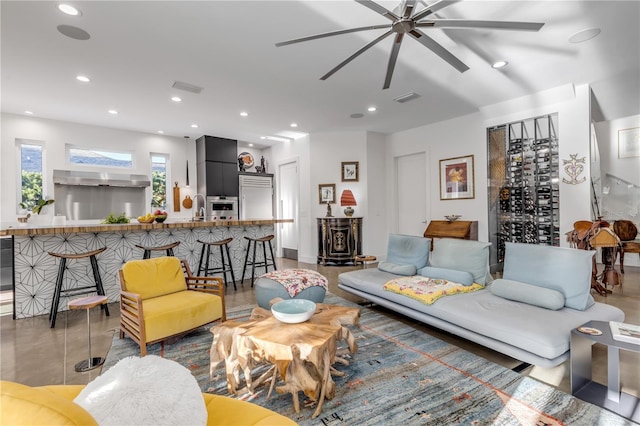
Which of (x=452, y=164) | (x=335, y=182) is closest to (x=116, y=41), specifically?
(x=335, y=182)

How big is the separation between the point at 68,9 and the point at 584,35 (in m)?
4.82

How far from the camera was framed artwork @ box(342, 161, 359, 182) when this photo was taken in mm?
6703

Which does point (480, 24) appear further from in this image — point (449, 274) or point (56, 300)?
point (56, 300)

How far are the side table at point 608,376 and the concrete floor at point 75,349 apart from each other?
0.11m

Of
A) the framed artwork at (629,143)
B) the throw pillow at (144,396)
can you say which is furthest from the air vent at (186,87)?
the framed artwork at (629,143)

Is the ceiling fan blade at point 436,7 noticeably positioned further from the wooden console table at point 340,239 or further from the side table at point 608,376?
the wooden console table at point 340,239

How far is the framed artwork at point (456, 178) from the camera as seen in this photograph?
5.63 m

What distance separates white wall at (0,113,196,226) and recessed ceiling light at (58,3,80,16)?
4.22 metres

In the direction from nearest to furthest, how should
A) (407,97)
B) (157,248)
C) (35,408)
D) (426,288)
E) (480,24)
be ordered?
1. (35,408)
2. (480,24)
3. (426,288)
4. (157,248)
5. (407,97)

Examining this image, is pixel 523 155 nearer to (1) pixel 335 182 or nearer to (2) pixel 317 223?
(1) pixel 335 182

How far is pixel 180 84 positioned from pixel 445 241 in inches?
156

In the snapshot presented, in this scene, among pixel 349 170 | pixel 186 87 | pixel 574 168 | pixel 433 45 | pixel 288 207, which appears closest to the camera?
pixel 433 45

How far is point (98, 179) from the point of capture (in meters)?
5.97

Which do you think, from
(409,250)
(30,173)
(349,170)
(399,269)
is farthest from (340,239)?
(30,173)
